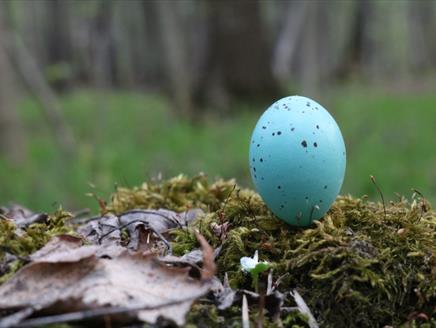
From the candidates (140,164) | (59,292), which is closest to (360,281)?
(59,292)

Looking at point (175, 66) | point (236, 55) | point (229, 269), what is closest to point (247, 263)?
point (229, 269)

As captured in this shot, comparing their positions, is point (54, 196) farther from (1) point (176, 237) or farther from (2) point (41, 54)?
(2) point (41, 54)

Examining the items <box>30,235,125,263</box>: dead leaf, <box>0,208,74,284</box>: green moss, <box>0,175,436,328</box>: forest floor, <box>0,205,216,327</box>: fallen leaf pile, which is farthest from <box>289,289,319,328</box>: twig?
<box>0,208,74,284</box>: green moss

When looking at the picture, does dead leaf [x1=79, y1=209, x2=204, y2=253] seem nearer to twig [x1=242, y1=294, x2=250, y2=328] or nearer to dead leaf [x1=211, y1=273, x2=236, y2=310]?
dead leaf [x1=211, y1=273, x2=236, y2=310]

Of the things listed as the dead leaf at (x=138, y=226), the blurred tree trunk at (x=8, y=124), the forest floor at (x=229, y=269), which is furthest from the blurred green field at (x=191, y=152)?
the forest floor at (x=229, y=269)

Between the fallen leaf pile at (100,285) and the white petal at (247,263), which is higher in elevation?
the fallen leaf pile at (100,285)

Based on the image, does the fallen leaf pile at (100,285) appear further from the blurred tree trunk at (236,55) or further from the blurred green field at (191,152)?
the blurred tree trunk at (236,55)

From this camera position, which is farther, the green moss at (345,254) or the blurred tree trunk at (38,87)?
the blurred tree trunk at (38,87)

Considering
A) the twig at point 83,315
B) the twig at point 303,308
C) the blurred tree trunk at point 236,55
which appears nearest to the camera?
the twig at point 83,315
